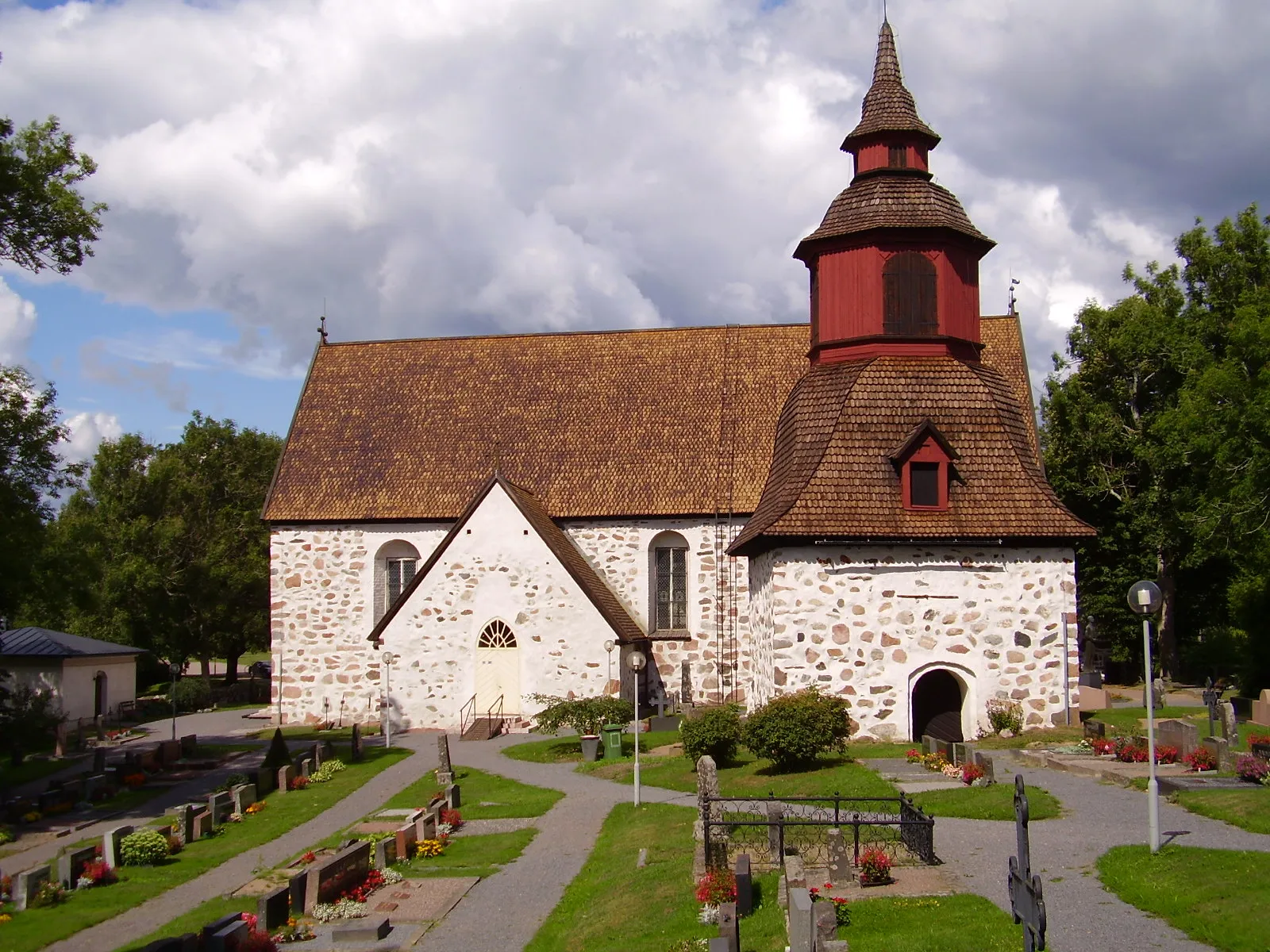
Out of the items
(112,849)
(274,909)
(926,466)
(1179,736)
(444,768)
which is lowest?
(112,849)

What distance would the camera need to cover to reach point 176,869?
18609 mm

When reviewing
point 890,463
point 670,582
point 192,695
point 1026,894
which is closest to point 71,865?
point 1026,894

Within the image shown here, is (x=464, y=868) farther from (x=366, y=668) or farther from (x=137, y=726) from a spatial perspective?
(x=137, y=726)

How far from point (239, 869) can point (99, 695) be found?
25999 mm

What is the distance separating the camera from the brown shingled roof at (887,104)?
27.6 meters

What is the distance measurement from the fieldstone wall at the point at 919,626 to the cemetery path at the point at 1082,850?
4.60 metres

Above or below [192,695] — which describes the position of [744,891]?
above

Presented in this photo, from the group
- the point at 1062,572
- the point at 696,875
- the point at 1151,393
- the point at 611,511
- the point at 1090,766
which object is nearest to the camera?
the point at 696,875

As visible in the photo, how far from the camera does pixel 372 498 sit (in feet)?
117

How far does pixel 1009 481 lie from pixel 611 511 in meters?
12.7

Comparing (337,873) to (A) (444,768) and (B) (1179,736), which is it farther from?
(B) (1179,736)

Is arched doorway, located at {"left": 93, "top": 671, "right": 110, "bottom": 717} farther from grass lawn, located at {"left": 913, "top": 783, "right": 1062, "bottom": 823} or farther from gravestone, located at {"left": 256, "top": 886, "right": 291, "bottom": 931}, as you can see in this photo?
grass lawn, located at {"left": 913, "top": 783, "right": 1062, "bottom": 823}

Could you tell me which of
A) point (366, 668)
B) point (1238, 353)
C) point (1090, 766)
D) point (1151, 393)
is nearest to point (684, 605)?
point (366, 668)

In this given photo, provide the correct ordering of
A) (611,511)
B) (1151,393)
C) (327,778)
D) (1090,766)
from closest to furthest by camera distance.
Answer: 1. (1090,766)
2. (327,778)
3. (611,511)
4. (1151,393)
